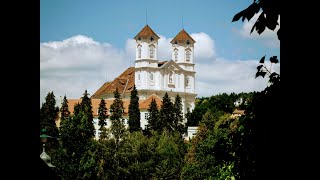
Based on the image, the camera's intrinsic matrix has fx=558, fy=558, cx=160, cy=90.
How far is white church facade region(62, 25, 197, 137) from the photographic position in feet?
336

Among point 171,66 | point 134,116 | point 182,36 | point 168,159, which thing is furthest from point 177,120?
point 182,36

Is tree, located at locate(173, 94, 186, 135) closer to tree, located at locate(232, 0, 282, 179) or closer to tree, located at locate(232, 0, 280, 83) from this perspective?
tree, located at locate(232, 0, 282, 179)

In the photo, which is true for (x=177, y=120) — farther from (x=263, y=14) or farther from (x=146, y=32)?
(x=263, y=14)

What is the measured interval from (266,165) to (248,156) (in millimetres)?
604

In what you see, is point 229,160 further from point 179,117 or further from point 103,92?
point 103,92

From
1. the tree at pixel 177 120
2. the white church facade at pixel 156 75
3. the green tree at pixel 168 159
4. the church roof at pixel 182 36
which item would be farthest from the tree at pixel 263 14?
the church roof at pixel 182 36

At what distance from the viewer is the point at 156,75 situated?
10300cm

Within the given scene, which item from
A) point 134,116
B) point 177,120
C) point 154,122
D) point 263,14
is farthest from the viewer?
point 177,120

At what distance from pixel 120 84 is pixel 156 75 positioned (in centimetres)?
731

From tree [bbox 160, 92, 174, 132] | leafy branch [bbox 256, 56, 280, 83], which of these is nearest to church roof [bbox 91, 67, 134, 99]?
tree [bbox 160, 92, 174, 132]

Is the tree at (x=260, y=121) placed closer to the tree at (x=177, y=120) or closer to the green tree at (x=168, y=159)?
the green tree at (x=168, y=159)
